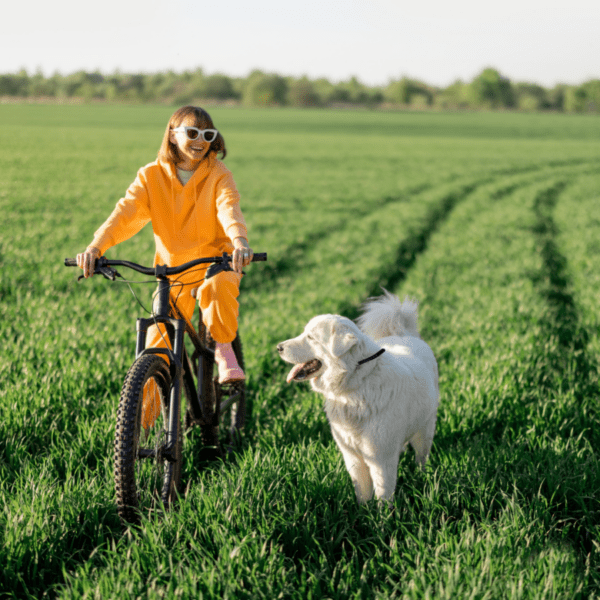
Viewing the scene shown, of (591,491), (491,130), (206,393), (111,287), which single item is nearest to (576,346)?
(591,491)

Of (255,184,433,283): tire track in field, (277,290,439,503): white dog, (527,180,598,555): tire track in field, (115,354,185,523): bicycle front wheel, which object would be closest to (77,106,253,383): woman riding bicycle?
(115,354,185,523): bicycle front wheel

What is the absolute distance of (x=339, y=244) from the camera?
12836 millimetres

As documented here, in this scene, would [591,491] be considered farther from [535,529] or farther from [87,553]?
[87,553]

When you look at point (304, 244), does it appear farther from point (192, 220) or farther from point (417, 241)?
point (192, 220)

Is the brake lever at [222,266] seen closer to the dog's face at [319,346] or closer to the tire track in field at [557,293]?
the dog's face at [319,346]

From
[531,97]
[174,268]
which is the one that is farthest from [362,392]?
[531,97]

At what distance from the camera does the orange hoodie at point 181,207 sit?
3422 mm

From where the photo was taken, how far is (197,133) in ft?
11.0

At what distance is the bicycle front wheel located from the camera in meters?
2.72

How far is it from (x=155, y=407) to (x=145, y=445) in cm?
22

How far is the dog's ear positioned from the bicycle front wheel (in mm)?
963

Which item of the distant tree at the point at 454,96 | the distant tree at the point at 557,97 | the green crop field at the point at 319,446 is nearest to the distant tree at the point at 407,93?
the distant tree at the point at 454,96

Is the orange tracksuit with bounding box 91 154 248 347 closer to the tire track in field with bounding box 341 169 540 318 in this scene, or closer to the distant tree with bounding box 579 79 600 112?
the tire track in field with bounding box 341 169 540 318

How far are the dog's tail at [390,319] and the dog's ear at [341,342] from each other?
3.97ft
